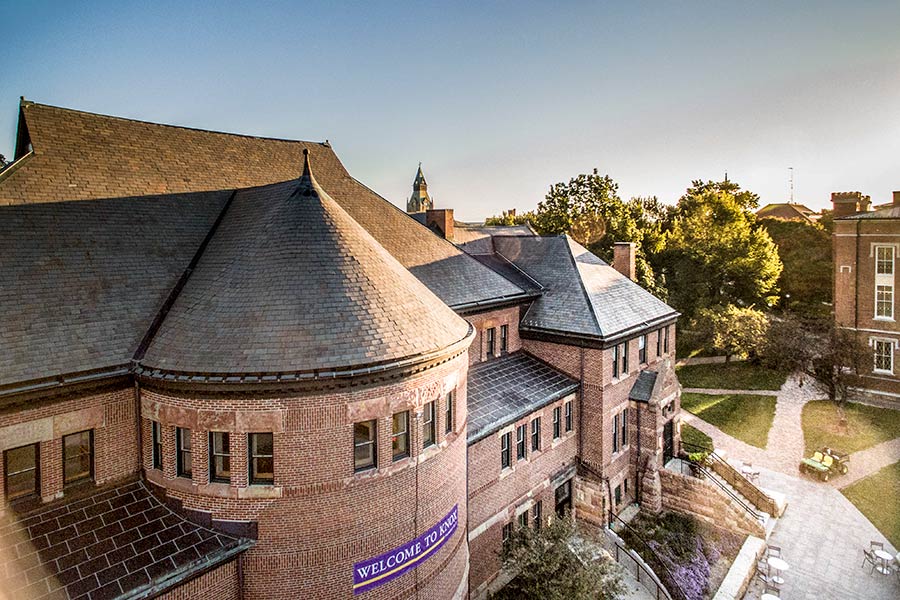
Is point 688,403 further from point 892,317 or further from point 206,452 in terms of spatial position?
point 206,452

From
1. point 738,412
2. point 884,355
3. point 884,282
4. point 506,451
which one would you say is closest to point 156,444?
point 506,451

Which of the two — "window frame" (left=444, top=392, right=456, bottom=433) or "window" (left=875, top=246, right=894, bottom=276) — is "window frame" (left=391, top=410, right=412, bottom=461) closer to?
"window frame" (left=444, top=392, right=456, bottom=433)

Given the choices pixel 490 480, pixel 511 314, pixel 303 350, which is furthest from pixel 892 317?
pixel 303 350

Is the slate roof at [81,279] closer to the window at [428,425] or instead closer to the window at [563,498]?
the window at [428,425]

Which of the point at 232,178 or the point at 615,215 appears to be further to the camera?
the point at 615,215

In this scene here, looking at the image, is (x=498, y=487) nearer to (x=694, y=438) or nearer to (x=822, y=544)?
(x=822, y=544)

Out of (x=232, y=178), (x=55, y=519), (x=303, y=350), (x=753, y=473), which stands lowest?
(x=753, y=473)

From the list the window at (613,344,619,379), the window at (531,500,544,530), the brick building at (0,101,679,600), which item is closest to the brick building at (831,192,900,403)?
the window at (613,344,619,379)
